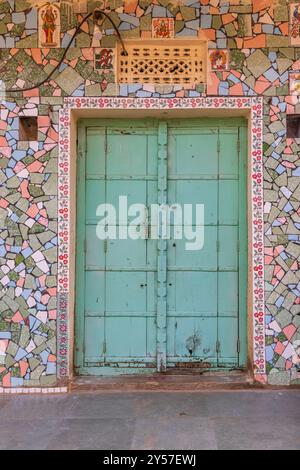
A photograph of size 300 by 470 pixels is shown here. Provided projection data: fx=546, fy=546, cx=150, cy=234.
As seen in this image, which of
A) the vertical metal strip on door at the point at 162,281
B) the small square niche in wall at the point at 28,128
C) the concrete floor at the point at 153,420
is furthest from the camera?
the vertical metal strip on door at the point at 162,281

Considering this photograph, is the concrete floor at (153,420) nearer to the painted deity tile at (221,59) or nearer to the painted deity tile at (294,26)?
the painted deity tile at (221,59)

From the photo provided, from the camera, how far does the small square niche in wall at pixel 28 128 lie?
15.2 ft

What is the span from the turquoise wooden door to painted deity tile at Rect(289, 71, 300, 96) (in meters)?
0.51

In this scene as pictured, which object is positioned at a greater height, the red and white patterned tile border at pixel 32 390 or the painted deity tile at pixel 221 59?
the painted deity tile at pixel 221 59

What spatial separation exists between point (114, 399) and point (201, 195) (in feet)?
6.13

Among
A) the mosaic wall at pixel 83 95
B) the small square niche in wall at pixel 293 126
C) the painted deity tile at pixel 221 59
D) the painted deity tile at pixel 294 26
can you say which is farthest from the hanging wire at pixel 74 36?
the small square niche in wall at pixel 293 126

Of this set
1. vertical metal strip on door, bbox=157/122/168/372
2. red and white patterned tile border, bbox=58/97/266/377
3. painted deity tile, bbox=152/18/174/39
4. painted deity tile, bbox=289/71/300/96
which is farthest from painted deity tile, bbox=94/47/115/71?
painted deity tile, bbox=289/71/300/96

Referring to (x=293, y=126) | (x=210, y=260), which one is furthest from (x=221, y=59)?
(x=210, y=260)

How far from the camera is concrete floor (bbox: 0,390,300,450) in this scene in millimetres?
3430

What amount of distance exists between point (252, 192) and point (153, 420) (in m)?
2.00

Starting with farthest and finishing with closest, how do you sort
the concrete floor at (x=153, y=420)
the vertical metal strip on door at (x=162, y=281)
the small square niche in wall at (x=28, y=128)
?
the vertical metal strip on door at (x=162, y=281), the small square niche in wall at (x=28, y=128), the concrete floor at (x=153, y=420)

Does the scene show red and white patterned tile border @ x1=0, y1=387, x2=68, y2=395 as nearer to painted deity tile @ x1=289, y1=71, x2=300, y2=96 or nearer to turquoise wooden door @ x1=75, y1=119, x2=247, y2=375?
turquoise wooden door @ x1=75, y1=119, x2=247, y2=375

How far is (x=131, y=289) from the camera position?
480cm

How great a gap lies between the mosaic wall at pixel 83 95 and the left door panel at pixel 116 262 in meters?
0.31
